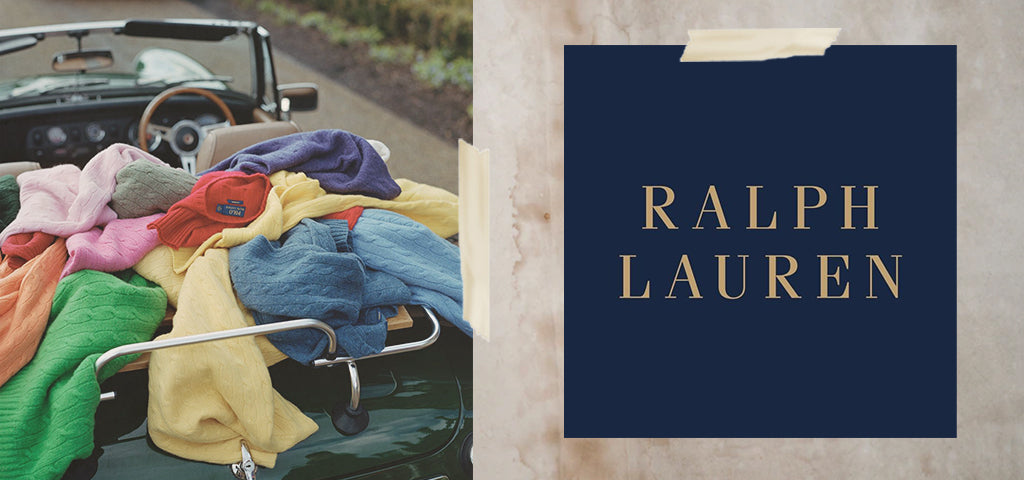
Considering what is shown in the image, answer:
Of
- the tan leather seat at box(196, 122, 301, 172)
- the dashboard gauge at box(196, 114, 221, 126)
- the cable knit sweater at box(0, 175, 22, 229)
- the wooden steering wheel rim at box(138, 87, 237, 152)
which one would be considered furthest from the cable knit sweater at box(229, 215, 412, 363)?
the dashboard gauge at box(196, 114, 221, 126)

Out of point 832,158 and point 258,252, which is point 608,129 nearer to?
point 832,158

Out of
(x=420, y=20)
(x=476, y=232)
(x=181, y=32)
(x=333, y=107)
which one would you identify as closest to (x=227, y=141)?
(x=181, y=32)

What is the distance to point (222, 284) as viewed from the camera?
2307mm

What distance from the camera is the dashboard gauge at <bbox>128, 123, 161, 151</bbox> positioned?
409 cm

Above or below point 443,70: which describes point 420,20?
above

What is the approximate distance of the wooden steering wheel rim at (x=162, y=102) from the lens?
13.1ft

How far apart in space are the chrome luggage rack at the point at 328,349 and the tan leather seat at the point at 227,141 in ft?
4.62

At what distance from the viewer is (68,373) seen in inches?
81.4

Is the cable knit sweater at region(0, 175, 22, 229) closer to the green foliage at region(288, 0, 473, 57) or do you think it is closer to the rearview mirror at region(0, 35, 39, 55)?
the rearview mirror at region(0, 35, 39, 55)

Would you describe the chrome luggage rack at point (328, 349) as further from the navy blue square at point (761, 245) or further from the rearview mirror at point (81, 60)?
the rearview mirror at point (81, 60)

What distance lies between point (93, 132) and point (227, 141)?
108cm

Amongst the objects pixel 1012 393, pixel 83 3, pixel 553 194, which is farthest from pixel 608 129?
pixel 83 3

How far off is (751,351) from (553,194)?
0.99ft

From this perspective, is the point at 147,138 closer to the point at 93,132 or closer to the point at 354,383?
the point at 93,132
